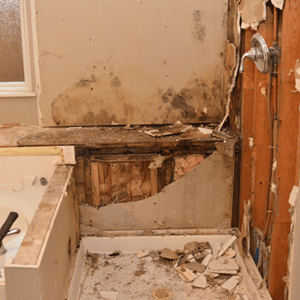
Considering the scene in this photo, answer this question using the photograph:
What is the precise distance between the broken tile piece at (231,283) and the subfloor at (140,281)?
0.02 m

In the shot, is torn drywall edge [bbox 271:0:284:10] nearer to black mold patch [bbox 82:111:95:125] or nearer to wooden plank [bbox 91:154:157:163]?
wooden plank [bbox 91:154:157:163]

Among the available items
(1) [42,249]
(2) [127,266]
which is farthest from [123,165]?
(1) [42,249]

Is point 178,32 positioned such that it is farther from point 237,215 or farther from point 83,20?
point 237,215

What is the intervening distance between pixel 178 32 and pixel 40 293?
181 cm

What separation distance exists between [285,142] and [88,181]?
4.15 ft

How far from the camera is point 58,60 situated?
2.51 meters

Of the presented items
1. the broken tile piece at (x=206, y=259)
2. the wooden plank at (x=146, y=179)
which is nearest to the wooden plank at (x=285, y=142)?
the broken tile piece at (x=206, y=259)

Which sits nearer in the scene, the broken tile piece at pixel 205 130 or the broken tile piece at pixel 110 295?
the broken tile piece at pixel 110 295

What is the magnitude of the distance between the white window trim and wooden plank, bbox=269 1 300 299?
1.65m

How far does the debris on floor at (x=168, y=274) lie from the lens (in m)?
2.08

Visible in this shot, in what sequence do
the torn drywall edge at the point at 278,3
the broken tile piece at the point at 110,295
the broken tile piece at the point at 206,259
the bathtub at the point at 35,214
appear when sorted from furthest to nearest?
the broken tile piece at the point at 206,259 < the broken tile piece at the point at 110,295 < the torn drywall edge at the point at 278,3 < the bathtub at the point at 35,214

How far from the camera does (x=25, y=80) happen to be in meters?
2.58

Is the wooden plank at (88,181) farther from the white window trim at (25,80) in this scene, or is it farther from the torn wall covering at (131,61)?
the white window trim at (25,80)

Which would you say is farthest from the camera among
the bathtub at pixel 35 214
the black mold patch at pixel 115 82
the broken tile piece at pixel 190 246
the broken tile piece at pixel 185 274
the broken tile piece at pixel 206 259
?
the black mold patch at pixel 115 82
